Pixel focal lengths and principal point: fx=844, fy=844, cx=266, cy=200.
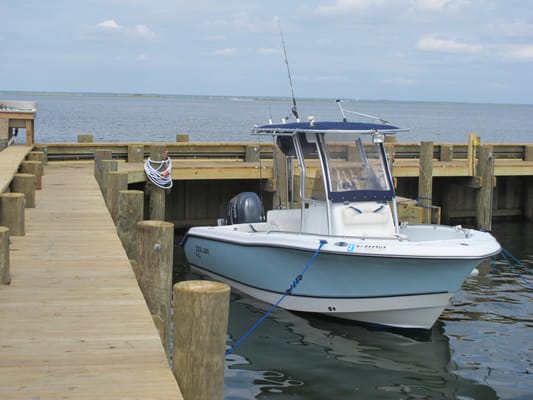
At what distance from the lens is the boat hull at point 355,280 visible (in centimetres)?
1122

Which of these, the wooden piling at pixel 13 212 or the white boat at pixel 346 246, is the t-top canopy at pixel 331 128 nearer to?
the white boat at pixel 346 246

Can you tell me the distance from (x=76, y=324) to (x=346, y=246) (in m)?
5.53

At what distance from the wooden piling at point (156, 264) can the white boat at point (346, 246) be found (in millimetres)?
3952

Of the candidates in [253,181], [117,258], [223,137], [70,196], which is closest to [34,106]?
[253,181]

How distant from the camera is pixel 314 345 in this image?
11570 mm

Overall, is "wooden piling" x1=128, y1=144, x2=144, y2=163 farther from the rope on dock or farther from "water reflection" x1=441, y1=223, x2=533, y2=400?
"water reflection" x1=441, y1=223, x2=533, y2=400

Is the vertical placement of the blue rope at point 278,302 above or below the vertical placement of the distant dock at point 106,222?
below

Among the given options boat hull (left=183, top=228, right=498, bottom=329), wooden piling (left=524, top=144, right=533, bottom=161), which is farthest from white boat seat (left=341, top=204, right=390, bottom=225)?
wooden piling (left=524, top=144, right=533, bottom=161)

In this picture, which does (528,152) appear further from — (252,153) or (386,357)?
(386,357)

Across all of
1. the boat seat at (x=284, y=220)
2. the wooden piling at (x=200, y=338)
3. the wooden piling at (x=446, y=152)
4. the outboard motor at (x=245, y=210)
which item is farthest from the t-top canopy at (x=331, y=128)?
the wooden piling at (x=446, y=152)

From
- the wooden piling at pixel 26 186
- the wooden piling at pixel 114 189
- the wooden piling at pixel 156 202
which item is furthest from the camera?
the wooden piling at pixel 156 202

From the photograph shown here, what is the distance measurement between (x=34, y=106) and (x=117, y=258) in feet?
51.1

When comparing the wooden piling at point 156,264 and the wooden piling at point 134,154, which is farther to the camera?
the wooden piling at point 134,154

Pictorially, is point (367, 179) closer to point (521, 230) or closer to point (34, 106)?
point (521, 230)
